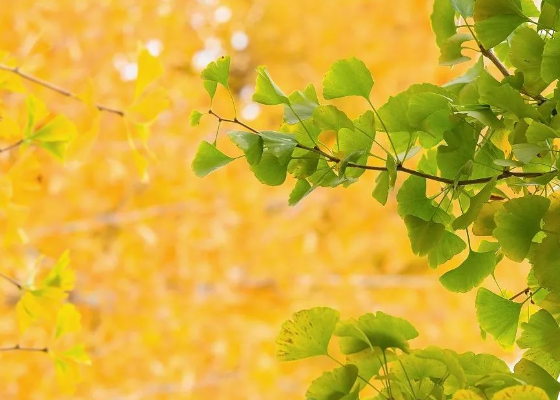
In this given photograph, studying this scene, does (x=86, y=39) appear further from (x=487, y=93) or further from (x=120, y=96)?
(x=487, y=93)

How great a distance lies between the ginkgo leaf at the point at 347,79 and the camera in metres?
0.29

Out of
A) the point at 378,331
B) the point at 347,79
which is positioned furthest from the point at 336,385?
the point at 347,79

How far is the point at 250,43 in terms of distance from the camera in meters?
1.96

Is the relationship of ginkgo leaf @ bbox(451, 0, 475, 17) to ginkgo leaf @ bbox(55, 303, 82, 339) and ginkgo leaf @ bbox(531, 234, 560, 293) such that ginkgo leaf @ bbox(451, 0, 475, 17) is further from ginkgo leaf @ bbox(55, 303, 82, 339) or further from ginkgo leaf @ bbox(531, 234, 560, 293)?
ginkgo leaf @ bbox(55, 303, 82, 339)

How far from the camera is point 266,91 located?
0.93 feet

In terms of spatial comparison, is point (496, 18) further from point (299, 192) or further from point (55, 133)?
point (55, 133)

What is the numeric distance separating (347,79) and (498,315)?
0.13 meters

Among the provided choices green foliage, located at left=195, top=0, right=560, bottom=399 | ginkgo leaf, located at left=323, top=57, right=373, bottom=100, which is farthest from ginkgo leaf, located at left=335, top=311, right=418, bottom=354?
ginkgo leaf, located at left=323, top=57, right=373, bottom=100

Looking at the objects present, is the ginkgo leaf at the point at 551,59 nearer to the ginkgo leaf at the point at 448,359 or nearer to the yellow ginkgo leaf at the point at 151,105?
the ginkgo leaf at the point at 448,359

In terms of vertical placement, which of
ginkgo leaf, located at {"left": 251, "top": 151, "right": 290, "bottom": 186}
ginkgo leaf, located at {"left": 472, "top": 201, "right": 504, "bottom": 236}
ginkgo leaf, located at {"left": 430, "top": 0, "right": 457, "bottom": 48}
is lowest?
ginkgo leaf, located at {"left": 472, "top": 201, "right": 504, "bottom": 236}

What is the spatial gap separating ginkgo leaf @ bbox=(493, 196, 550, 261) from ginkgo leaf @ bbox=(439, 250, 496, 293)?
0.05m

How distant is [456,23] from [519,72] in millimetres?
118

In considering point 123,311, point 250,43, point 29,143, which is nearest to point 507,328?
point 29,143

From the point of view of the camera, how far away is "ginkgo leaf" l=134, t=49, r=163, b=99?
1.74ft
